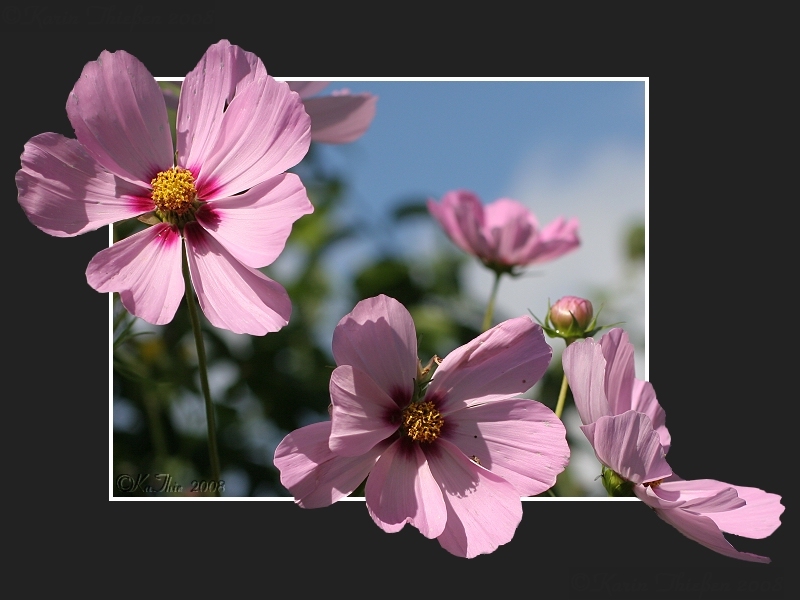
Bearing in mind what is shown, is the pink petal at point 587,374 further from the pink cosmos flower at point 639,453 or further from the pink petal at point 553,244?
the pink petal at point 553,244

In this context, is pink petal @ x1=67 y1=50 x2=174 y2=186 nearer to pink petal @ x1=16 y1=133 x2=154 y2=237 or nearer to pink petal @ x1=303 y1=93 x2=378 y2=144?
pink petal @ x1=16 y1=133 x2=154 y2=237

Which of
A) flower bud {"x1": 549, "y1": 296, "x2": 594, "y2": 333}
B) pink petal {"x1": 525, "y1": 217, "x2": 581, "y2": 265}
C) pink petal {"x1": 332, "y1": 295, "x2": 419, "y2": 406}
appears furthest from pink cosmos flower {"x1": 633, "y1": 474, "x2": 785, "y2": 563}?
pink petal {"x1": 525, "y1": 217, "x2": 581, "y2": 265}

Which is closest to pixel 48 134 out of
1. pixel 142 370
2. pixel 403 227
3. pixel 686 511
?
pixel 142 370

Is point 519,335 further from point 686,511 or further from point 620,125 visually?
point 620,125

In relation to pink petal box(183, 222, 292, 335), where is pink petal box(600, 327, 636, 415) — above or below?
below

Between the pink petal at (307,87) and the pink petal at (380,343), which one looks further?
the pink petal at (307,87)

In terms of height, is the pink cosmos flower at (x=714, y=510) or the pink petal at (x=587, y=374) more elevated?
the pink petal at (x=587, y=374)

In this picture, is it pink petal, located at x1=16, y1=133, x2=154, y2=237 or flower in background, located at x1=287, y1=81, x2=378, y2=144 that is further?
flower in background, located at x1=287, y1=81, x2=378, y2=144

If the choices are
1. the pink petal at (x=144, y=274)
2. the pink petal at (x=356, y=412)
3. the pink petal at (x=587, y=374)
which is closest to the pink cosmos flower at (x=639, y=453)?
the pink petal at (x=587, y=374)
